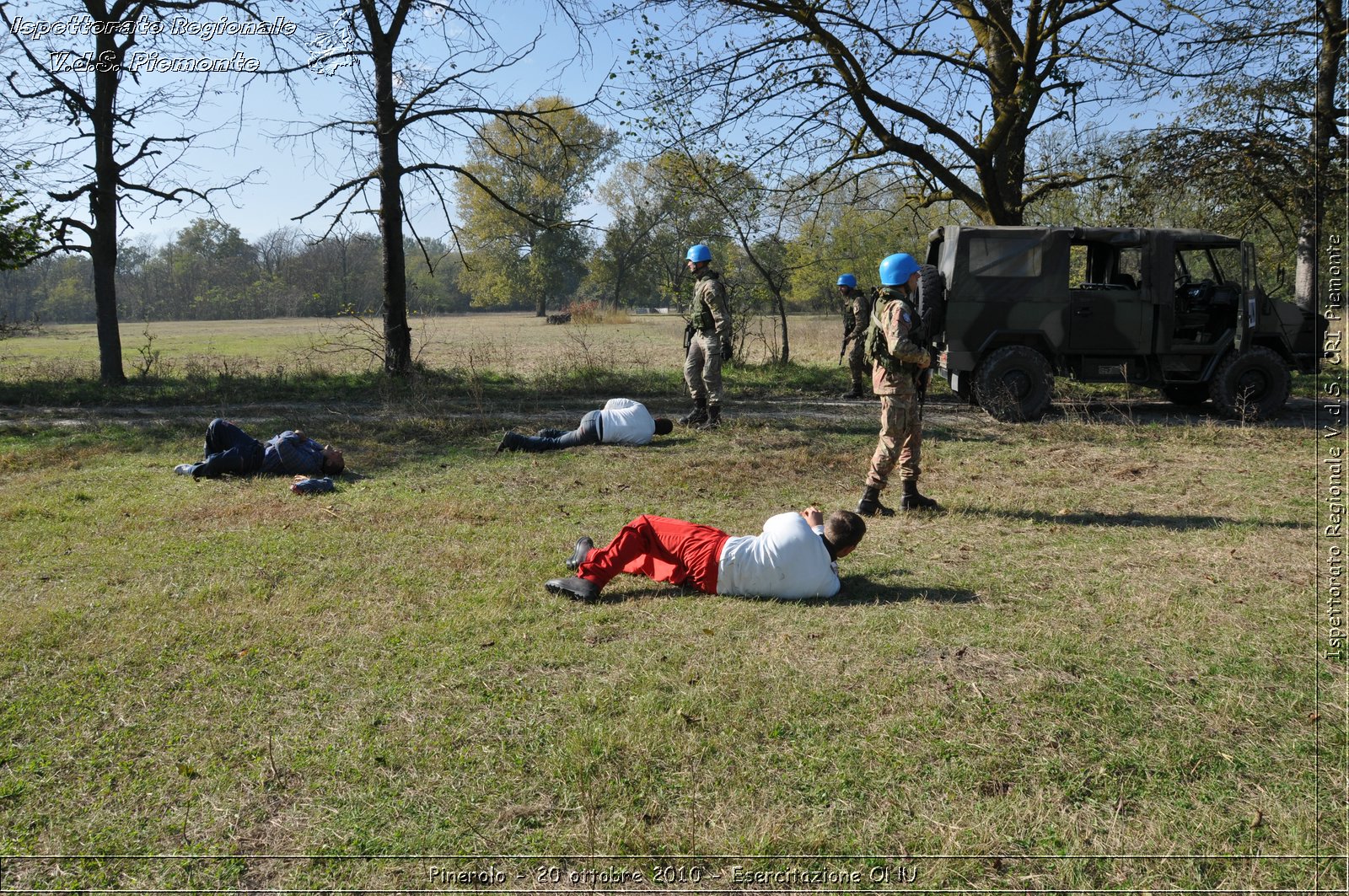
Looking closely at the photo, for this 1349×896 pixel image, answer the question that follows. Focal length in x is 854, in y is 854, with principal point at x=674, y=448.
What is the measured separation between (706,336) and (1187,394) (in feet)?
26.1

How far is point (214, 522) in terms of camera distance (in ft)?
22.3

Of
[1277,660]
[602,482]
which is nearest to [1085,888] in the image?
[1277,660]

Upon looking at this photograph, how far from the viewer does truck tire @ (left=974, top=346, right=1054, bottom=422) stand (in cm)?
1152

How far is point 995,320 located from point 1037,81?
597cm

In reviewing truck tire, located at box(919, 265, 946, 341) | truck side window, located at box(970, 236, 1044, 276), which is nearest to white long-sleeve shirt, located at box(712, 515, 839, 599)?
truck tire, located at box(919, 265, 946, 341)

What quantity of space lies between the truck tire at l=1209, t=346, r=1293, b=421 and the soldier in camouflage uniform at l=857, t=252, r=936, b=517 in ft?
23.3

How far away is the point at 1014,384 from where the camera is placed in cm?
1160

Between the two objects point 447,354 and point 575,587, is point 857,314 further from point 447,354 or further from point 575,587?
point 447,354

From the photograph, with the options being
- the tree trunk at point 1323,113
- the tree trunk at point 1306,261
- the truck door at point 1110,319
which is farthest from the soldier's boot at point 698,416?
the tree trunk at point 1306,261

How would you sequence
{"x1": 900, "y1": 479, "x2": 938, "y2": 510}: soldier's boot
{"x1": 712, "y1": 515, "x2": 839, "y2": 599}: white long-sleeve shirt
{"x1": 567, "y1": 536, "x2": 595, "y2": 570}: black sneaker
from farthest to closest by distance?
{"x1": 900, "y1": 479, "x2": 938, "y2": 510}: soldier's boot, {"x1": 567, "y1": 536, "x2": 595, "y2": 570}: black sneaker, {"x1": 712, "y1": 515, "x2": 839, "y2": 599}: white long-sleeve shirt

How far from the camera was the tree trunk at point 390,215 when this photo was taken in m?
15.2

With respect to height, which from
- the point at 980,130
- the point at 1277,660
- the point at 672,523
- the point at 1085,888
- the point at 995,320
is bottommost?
the point at 1085,888

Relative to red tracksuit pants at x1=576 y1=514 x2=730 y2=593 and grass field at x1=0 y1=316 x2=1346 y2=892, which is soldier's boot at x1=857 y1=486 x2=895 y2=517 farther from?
red tracksuit pants at x1=576 y1=514 x2=730 y2=593

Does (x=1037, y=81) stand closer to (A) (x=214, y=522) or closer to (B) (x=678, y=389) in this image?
(B) (x=678, y=389)
